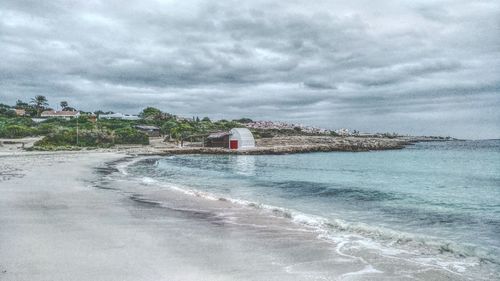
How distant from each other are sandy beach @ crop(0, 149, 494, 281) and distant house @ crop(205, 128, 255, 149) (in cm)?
5438

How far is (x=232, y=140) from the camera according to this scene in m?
67.2

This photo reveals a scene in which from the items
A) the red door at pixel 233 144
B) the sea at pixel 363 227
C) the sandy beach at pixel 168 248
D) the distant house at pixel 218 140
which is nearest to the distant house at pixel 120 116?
the distant house at pixel 218 140

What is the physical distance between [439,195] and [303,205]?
9070 mm

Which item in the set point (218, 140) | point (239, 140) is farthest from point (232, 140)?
point (218, 140)

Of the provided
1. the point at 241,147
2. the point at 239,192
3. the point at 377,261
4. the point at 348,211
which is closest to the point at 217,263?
the point at 377,261

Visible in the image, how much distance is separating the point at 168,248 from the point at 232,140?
2355 inches

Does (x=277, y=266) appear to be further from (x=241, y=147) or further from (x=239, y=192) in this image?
(x=241, y=147)

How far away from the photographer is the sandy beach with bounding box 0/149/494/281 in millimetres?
6047

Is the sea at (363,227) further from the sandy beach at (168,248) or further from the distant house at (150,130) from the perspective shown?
the distant house at (150,130)

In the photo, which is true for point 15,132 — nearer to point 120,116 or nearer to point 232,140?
point 232,140

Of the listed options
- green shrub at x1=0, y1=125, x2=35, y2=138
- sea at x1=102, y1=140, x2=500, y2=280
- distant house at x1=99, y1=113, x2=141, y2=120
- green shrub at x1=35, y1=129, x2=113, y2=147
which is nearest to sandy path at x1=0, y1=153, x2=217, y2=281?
sea at x1=102, y1=140, x2=500, y2=280

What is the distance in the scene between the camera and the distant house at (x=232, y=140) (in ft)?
220

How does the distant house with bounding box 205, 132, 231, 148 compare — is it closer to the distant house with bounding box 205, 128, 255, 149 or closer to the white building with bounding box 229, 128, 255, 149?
the distant house with bounding box 205, 128, 255, 149

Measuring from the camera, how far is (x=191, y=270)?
6.15m
